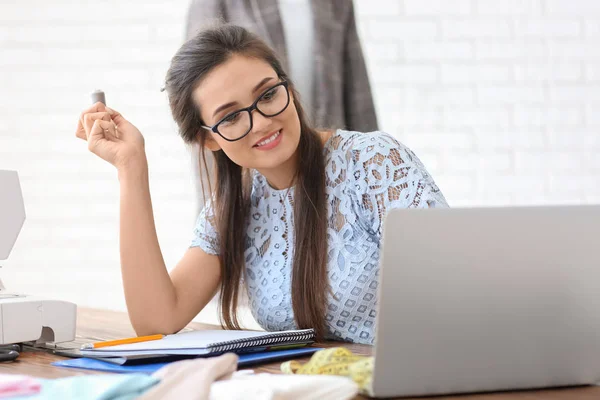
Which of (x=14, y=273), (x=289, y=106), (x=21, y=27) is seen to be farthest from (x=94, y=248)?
(x=289, y=106)

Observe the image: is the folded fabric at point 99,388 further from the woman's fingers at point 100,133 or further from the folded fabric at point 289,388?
the woman's fingers at point 100,133

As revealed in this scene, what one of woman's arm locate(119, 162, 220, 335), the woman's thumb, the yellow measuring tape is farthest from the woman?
the yellow measuring tape

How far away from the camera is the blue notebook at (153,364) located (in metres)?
1.24

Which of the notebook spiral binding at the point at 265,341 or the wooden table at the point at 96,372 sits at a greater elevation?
the notebook spiral binding at the point at 265,341

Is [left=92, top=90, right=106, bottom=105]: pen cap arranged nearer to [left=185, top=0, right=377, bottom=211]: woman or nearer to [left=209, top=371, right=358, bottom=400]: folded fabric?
[left=185, top=0, right=377, bottom=211]: woman

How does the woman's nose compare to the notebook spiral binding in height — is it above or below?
above

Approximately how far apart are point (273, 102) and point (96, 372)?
28.7 inches

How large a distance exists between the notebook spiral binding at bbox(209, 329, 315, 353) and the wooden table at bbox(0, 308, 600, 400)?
7 centimetres

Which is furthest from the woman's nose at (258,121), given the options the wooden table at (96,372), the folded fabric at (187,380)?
the folded fabric at (187,380)

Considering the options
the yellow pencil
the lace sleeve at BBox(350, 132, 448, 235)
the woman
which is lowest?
the yellow pencil

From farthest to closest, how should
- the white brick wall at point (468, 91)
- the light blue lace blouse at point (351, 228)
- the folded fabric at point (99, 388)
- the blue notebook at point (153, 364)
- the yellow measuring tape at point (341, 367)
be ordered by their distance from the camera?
1. the white brick wall at point (468, 91)
2. the light blue lace blouse at point (351, 228)
3. the blue notebook at point (153, 364)
4. the yellow measuring tape at point (341, 367)
5. the folded fabric at point (99, 388)

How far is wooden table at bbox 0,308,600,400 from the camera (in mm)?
999

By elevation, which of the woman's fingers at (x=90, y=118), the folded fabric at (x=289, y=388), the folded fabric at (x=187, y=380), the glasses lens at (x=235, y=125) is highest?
the woman's fingers at (x=90, y=118)

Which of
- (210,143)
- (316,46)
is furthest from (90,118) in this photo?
(316,46)
